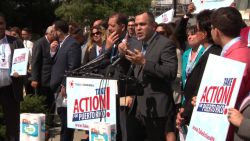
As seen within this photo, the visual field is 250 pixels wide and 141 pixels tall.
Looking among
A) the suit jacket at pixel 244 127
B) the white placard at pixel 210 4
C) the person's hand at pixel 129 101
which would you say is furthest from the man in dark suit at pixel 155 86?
the white placard at pixel 210 4

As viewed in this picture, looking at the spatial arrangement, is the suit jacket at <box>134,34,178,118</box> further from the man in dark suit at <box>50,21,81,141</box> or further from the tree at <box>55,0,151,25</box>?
the tree at <box>55,0,151,25</box>

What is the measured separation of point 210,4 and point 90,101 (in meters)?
3.19

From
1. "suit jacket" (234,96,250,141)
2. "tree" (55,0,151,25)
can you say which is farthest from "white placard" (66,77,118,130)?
"tree" (55,0,151,25)

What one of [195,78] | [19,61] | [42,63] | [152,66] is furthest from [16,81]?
[195,78]

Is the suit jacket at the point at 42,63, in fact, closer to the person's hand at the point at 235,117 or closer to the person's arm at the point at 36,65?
the person's arm at the point at 36,65

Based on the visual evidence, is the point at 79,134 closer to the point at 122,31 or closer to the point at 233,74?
the point at 122,31

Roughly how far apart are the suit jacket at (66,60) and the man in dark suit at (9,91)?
0.69m

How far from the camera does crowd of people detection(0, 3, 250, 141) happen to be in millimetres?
3807

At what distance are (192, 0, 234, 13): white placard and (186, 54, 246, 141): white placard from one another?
3602mm

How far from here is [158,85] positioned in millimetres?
5512

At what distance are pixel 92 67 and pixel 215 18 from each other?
178 centimetres

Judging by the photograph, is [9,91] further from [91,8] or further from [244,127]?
[91,8]

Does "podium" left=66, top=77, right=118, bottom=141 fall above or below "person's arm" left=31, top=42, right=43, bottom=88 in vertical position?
above

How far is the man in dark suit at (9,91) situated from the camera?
300 inches
